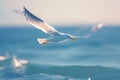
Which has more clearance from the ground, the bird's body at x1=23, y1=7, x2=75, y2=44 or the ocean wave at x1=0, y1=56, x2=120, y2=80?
the bird's body at x1=23, y1=7, x2=75, y2=44

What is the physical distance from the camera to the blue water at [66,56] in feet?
10.2

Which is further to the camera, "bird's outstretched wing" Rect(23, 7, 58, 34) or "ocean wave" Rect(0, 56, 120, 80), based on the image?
"ocean wave" Rect(0, 56, 120, 80)

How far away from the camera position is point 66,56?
10.5ft

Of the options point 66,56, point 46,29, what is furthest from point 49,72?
point 46,29

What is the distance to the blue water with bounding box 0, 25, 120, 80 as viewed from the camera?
10.2 feet

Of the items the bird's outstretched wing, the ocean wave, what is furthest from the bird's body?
the ocean wave

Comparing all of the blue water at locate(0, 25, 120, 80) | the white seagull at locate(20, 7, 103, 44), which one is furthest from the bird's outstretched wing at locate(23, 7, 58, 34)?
the blue water at locate(0, 25, 120, 80)

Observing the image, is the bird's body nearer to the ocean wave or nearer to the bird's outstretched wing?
the bird's outstretched wing

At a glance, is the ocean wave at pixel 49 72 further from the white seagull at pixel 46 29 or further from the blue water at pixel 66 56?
the white seagull at pixel 46 29

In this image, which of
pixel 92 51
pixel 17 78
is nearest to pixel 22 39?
pixel 17 78

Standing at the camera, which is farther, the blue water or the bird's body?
the blue water

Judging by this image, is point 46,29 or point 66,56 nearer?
point 46,29

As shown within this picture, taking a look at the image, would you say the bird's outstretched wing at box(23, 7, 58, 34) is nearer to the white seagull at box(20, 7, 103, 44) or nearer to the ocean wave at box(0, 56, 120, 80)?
the white seagull at box(20, 7, 103, 44)

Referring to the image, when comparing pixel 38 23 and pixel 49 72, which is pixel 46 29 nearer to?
pixel 38 23
